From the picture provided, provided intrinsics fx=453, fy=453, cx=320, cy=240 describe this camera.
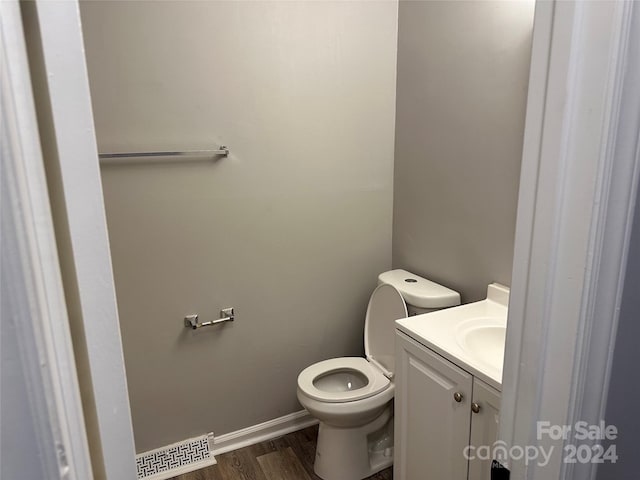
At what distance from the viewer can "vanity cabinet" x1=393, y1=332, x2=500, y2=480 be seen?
1.33 m

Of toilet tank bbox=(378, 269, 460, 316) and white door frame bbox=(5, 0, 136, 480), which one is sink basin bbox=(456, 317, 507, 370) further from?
white door frame bbox=(5, 0, 136, 480)

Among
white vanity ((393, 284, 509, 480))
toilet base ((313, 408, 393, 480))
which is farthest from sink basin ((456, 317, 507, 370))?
toilet base ((313, 408, 393, 480))

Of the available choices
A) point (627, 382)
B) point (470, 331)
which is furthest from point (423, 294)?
point (627, 382)

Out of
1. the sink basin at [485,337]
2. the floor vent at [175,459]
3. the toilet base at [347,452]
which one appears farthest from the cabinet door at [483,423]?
the floor vent at [175,459]

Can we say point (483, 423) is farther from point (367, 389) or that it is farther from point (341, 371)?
point (341, 371)

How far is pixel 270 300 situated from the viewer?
7.09 feet

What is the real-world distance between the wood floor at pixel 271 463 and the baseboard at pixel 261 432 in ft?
0.09

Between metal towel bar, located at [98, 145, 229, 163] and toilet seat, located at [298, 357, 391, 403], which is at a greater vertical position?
metal towel bar, located at [98, 145, 229, 163]

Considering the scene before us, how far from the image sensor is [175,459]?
2.07m

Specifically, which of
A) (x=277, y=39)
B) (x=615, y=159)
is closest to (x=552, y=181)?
(x=615, y=159)

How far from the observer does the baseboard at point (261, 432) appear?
2.19 metres

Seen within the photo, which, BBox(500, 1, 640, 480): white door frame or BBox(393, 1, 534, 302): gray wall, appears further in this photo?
BBox(393, 1, 534, 302): gray wall

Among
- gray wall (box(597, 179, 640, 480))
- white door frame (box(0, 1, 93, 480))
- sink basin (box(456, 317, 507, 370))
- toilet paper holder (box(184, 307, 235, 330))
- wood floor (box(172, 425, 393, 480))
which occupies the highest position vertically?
white door frame (box(0, 1, 93, 480))

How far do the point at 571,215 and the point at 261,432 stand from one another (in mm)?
2015
